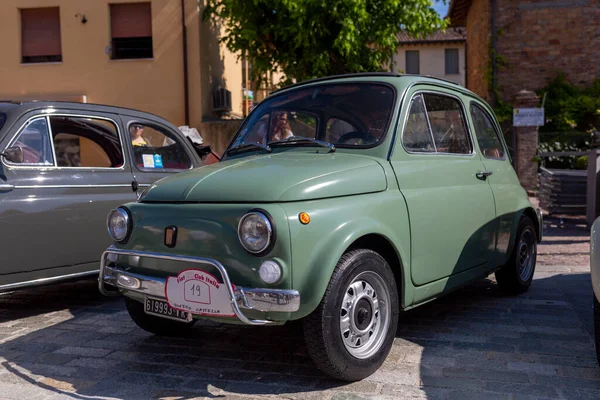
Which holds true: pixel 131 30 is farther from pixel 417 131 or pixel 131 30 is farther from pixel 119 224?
pixel 119 224

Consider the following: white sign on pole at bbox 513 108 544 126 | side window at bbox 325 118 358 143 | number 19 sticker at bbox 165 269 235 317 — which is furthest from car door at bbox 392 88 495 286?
white sign on pole at bbox 513 108 544 126

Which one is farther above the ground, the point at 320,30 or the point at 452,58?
the point at 452,58

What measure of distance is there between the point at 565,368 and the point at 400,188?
1473 millimetres

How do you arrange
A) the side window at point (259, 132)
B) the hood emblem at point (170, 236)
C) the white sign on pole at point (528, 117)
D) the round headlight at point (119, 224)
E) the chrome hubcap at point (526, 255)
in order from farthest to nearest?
the white sign on pole at point (528, 117) → the chrome hubcap at point (526, 255) → the side window at point (259, 132) → the round headlight at point (119, 224) → the hood emblem at point (170, 236)

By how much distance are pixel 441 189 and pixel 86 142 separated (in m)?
3.46

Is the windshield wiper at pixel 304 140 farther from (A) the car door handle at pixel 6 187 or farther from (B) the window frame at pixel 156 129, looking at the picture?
(A) the car door handle at pixel 6 187

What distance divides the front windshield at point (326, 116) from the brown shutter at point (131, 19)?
14.3 m

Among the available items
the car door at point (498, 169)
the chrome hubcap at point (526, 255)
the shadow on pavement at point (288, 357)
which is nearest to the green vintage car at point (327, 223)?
the car door at point (498, 169)

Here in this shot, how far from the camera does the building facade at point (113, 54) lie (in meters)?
17.6

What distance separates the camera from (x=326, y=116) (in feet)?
14.5

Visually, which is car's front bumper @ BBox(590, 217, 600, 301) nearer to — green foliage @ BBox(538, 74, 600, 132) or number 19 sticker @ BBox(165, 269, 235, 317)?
number 19 sticker @ BBox(165, 269, 235, 317)

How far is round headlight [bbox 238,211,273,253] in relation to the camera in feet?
10.5

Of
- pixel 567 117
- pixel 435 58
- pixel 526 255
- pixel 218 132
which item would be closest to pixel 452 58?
pixel 435 58

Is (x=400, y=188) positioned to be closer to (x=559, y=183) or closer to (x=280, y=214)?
(x=280, y=214)
